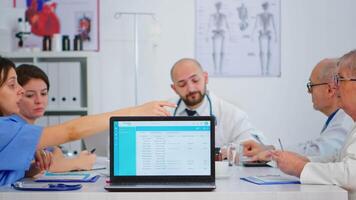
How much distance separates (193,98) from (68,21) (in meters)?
1.47

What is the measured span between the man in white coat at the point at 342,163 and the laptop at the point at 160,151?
1.00 ft

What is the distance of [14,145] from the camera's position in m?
1.90

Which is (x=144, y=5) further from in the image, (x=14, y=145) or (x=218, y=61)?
(x=14, y=145)

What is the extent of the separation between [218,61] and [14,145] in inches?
113

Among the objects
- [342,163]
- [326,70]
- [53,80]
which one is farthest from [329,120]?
[53,80]

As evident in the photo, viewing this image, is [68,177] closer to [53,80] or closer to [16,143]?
[16,143]

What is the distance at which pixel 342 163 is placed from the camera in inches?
74.0

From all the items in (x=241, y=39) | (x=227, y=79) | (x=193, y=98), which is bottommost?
(x=193, y=98)

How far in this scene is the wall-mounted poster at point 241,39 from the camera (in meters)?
4.57

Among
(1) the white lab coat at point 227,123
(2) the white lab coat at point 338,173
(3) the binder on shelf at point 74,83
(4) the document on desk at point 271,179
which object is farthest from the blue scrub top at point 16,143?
(3) the binder on shelf at point 74,83

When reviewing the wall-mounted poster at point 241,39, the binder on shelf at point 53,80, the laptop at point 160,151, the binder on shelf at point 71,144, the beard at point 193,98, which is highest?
the wall-mounted poster at point 241,39

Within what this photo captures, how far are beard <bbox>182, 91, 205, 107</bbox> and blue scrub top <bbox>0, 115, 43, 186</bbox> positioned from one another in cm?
190

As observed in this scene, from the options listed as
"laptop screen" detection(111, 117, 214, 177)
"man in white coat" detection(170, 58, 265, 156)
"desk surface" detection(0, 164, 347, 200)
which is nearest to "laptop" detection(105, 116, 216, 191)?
"laptop screen" detection(111, 117, 214, 177)

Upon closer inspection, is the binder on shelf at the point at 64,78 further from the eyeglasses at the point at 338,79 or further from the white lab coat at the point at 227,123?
the eyeglasses at the point at 338,79
